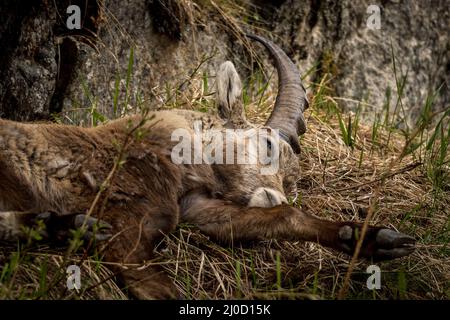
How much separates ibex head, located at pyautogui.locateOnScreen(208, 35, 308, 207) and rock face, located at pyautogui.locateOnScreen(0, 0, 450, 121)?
110 centimetres

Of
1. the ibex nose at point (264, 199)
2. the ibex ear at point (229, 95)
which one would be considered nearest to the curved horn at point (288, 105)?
the ibex ear at point (229, 95)

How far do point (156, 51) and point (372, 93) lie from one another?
2.67 m

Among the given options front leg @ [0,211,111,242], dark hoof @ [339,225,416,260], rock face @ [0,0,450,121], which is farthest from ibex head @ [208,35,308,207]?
rock face @ [0,0,450,121]

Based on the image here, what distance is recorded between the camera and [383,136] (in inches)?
244

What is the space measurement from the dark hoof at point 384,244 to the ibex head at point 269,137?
0.68 m

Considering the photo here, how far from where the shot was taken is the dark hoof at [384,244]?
3455mm

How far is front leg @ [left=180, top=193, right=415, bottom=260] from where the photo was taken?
11.4ft

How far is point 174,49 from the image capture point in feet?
20.0

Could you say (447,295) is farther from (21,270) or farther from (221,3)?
(221,3)

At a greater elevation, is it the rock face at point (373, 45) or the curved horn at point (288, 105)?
the rock face at point (373, 45)

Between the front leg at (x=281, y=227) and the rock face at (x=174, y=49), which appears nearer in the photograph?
the front leg at (x=281, y=227)

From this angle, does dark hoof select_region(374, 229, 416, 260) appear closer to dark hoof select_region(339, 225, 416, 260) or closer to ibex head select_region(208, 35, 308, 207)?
dark hoof select_region(339, 225, 416, 260)

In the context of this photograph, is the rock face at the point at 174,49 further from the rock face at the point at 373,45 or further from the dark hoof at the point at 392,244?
the dark hoof at the point at 392,244

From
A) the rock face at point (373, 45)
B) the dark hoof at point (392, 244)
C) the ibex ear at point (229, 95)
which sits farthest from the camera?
the rock face at point (373, 45)
